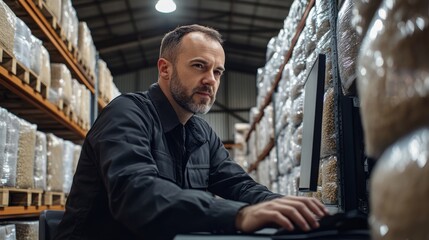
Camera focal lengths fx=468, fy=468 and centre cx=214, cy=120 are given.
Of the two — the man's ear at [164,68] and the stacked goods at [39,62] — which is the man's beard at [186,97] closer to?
the man's ear at [164,68]

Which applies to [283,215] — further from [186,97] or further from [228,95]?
[228,95]

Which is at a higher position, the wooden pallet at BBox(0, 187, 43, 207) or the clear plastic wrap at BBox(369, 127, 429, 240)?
the wooden pallet at BBox(0, 187, 43, 207)

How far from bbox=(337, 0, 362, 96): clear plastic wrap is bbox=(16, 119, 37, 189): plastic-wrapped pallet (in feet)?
8.65

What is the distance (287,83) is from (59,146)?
2.51m

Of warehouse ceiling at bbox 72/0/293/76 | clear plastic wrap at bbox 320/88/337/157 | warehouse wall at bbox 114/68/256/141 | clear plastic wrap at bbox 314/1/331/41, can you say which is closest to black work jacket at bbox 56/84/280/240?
clear plastic wrap at bbox 320/88/337/157

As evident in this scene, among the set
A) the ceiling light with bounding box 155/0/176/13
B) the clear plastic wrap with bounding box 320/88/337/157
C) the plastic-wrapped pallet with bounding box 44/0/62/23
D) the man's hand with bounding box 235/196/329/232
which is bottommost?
the man's hand with bounding box 235/196/329/232

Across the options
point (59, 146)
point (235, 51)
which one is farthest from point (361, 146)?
point (235, 51)

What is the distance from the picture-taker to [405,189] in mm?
750

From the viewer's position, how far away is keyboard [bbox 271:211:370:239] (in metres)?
1.23

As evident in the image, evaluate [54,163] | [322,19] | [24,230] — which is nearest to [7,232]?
[24,230]

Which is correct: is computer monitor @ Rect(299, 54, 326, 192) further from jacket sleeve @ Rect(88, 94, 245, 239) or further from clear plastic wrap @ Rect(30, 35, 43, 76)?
clear plastic wrap @ Rect(30, 35, 43, 76)

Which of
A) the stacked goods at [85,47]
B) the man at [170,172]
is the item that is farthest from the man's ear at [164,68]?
the stacked goods at [85,47]

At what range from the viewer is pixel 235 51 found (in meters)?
18.2

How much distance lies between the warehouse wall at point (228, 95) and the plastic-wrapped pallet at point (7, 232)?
645 inches
